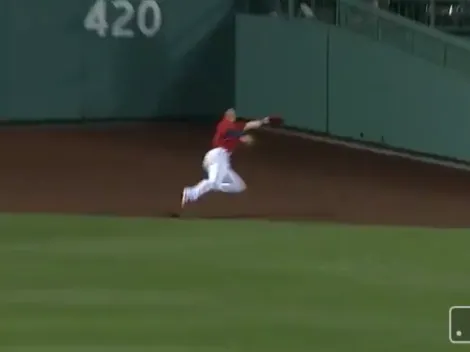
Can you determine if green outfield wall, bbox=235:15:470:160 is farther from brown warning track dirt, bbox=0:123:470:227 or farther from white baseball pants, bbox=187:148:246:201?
white baseball pants, bbox=187:148:246:201

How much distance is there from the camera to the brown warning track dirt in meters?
12.9

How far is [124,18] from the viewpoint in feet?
68.0

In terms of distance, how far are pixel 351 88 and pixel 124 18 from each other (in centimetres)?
447

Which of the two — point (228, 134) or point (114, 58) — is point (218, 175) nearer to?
point (228, 134)

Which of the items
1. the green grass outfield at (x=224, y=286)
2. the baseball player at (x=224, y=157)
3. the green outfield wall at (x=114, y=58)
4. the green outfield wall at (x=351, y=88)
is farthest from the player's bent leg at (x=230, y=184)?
the green outfield wall at (x=114, y=58)

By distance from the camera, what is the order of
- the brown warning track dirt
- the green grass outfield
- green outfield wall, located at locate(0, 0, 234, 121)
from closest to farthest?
the green grass outfield < the brown warning track dirt < green outfield wall, located at locate(0, 0, 234, 121)

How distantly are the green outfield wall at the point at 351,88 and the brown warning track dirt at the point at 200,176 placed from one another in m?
0.62

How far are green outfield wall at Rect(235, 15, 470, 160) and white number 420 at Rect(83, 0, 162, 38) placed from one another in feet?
5.75

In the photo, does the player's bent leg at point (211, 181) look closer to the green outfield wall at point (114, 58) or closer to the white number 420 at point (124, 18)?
the green outfield wall at point (114, 58)

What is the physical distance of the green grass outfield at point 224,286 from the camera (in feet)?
20.9

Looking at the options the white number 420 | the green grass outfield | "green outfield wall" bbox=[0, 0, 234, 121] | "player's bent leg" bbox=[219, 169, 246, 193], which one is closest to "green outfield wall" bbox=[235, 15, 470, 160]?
"green outfield wall" bbox=[0, 0, 234, 121]

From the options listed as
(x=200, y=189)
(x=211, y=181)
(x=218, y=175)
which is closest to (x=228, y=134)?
(x=218, y=175)

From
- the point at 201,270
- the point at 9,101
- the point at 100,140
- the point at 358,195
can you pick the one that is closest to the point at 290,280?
the point at 201,270

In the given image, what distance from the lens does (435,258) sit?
31.4ft
